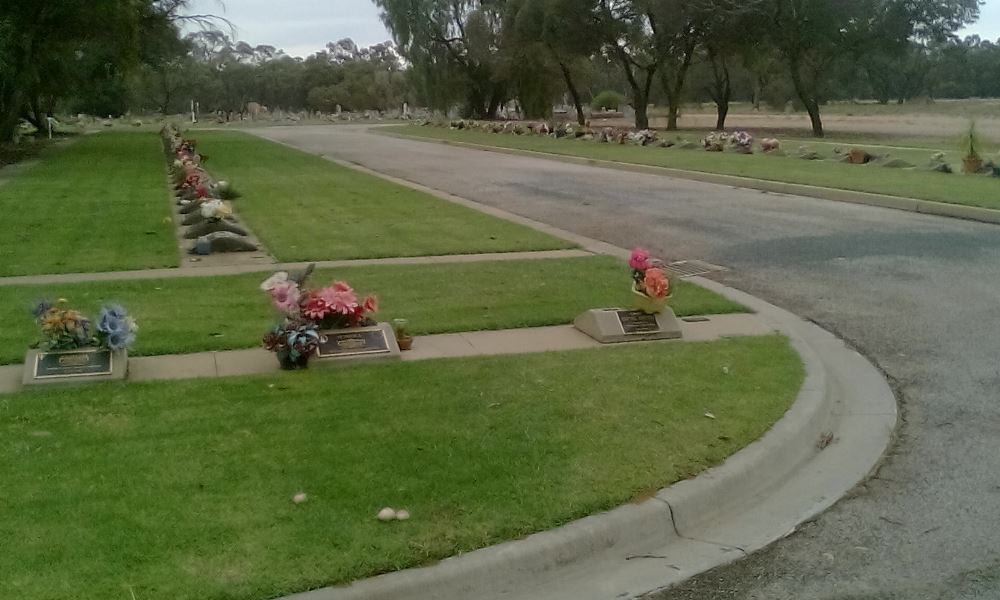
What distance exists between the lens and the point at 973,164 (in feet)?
75.2

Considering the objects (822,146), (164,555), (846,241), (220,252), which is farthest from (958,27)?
(164,555)

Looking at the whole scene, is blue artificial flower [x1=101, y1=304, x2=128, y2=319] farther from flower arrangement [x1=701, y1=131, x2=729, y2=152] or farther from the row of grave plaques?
flower arrangement [x1=701, y1=131, x2=729, y2=152]

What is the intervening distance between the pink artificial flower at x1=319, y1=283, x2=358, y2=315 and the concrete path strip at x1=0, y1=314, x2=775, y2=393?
458 millimetres

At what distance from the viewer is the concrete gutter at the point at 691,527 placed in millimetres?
4379

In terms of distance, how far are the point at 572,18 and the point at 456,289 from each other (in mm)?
43168

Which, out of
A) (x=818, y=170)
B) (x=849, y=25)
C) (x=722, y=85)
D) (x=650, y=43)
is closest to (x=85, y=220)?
(x=818, y=170)

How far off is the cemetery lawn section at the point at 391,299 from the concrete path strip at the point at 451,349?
7.3 inches

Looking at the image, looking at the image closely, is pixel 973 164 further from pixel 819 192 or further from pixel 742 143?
pixel 742 143

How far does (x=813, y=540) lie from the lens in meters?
4.97

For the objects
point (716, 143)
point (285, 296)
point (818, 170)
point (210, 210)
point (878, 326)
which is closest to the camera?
point (285, 296)

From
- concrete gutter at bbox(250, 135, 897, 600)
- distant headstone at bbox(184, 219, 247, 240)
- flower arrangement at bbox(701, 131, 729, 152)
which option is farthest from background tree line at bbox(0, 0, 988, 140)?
concrete gutter at bbox(250, 135, 897, 600)

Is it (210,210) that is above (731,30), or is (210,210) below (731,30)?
below

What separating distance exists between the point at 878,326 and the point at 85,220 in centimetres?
1219

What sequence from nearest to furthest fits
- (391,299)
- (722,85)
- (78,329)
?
(78,329) < (391,299) < (722,85)
